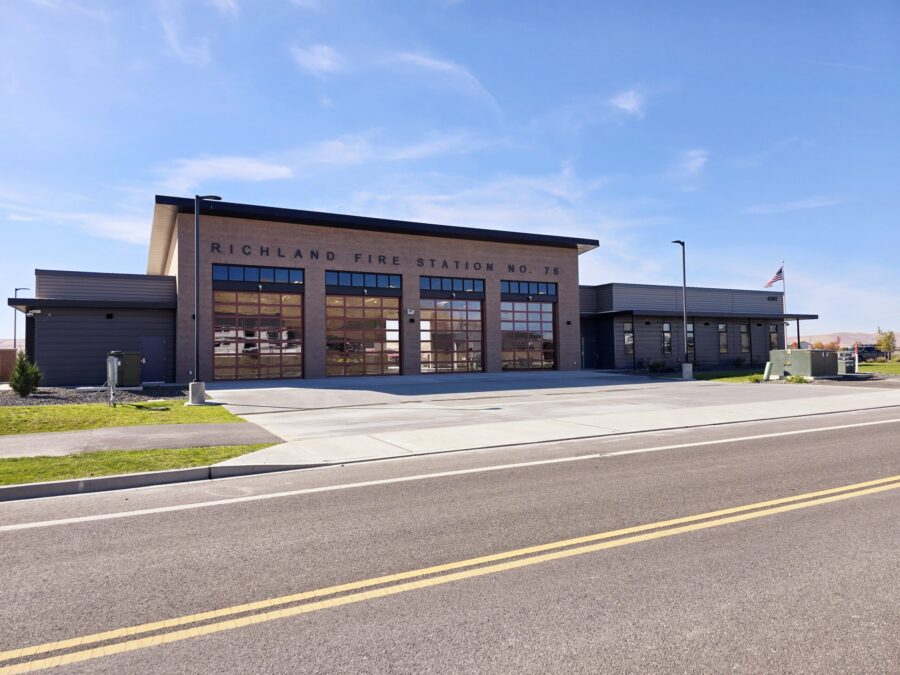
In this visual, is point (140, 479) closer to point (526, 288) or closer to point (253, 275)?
point (253, 275)

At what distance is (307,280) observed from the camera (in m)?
32.1

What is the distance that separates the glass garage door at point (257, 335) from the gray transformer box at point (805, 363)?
2557 cm

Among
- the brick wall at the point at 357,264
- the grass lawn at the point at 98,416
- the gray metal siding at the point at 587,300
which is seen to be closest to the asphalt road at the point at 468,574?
the grass lawn at the point at 98,416

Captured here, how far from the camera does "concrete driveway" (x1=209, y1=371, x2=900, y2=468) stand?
1112 cm

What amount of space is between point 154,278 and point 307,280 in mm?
7791

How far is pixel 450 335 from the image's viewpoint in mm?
36531

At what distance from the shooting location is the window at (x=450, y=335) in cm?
3569

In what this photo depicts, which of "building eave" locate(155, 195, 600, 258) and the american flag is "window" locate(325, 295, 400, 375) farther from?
the american flag

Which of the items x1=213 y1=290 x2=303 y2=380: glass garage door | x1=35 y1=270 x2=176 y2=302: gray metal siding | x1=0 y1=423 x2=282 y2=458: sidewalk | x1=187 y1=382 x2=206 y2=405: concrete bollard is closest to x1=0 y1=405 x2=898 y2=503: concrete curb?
x1=0 y1=423 x2=282 y2=458: sidewalk

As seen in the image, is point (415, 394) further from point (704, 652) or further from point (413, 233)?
point (704, 652)

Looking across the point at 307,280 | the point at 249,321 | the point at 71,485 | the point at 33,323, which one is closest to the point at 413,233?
the point at 307,280

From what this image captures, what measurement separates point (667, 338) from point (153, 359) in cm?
3469

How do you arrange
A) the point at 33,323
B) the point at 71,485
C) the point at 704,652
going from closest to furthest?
the point at 704,652 < the point at 71,485 < the point at 33,323

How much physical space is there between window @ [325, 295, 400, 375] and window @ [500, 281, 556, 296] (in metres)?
Answer: 7.60
